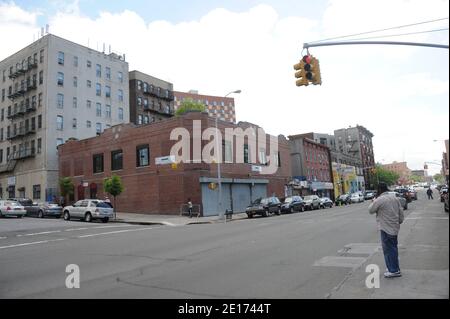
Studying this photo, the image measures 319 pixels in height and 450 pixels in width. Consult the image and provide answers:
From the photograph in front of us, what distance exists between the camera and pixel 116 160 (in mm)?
38812

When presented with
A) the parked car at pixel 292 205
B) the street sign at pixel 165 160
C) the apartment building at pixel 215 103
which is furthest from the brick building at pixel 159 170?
the apartment building at pixel 215 103

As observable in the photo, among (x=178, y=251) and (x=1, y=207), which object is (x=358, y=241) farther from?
(x=1, y=207)

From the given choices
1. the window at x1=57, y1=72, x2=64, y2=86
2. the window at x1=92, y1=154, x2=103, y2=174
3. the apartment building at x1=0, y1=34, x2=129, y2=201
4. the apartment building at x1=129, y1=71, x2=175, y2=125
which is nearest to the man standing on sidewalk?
the window at x1=92, y1=154, x2=103, y2=174

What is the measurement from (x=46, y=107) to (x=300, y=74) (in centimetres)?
4196

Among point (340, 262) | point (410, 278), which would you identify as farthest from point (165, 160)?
point (410, 278)

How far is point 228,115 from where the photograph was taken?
11525 centimetres

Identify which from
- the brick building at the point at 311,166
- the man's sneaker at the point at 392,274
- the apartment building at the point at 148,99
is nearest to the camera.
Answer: the man's sneaker at the point at 392,274

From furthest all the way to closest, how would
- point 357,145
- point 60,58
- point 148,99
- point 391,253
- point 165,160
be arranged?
point 357,145
point 148,99
point 60,58
point 165,160
point 391,253

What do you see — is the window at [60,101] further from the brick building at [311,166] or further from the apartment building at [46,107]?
the brick building at [311,166]

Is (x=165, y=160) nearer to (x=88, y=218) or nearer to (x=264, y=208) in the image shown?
(x=88, y=218)

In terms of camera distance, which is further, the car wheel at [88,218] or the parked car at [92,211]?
the car wheel at [88,218]

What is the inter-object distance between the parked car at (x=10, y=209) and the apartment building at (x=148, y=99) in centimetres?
3374

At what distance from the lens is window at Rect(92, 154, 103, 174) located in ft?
132

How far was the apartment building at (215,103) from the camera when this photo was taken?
108 metres
